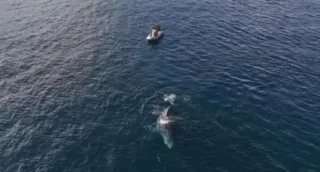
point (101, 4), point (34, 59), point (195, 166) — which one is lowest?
point (195, 166)

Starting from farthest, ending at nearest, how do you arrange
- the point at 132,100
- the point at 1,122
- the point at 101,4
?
the point at 101,4
the point at 132,100
the point at 1,122

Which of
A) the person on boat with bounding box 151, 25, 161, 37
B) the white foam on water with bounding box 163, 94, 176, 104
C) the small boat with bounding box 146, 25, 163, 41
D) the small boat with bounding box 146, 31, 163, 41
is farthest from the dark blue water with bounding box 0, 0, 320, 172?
the person on boat with bounding box 151, 25, 161, 37

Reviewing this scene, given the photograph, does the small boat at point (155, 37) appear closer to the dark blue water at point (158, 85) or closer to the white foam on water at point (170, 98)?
the dark blue water at point (158, 85)

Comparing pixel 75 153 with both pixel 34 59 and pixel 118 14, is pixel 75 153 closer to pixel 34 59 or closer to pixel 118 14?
pixel 34 59

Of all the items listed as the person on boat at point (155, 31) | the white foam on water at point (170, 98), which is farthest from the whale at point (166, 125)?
the person on boat at point (155, 31)

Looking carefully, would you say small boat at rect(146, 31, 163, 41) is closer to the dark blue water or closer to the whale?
the dark blue water

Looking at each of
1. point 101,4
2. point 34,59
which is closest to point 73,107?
point 34,59

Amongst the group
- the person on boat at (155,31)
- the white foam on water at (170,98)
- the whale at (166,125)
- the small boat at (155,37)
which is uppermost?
the person on boat at (155,31)
